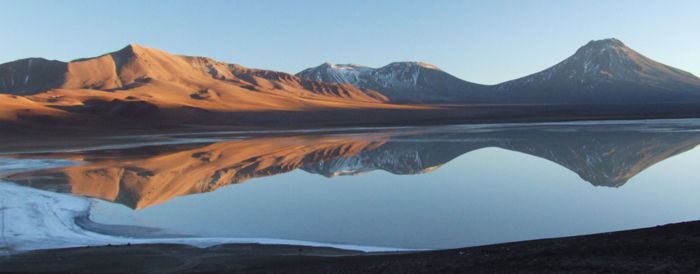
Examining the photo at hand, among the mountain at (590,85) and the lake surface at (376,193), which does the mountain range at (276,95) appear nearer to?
the mountain at (590,85)

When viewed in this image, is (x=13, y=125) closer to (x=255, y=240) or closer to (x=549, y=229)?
(x=255, y=240)

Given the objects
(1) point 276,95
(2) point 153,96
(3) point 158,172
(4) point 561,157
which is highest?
(1) point 276,95

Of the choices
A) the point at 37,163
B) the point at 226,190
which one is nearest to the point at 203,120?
the point at 37,163

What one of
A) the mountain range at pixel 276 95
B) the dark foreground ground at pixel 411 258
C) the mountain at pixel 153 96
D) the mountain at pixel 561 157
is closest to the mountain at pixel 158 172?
the mountain at pixel 561 157

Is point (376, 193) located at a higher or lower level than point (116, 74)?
lower

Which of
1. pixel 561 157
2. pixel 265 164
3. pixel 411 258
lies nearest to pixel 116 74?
pixel 265 164

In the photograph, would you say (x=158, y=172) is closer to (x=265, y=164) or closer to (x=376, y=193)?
(x=265, y=164)

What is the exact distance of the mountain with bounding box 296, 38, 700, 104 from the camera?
14175 cm

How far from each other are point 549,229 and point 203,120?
5252 centimetres

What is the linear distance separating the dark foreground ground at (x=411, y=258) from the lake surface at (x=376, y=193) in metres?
0.81

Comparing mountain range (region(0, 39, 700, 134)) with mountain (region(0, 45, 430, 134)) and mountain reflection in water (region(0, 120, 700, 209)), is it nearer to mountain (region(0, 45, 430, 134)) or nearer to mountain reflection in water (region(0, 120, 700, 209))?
mountain (region(0, 45, 430, 134))

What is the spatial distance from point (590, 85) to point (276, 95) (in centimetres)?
11820

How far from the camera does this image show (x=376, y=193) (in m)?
10.9

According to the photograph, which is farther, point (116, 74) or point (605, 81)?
point (605, 81)
